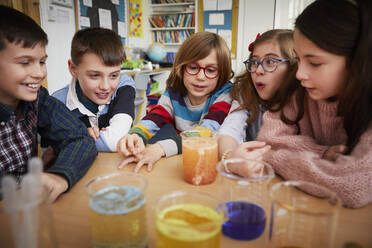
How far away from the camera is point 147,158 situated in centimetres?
90

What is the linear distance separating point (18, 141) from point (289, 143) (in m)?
1.05

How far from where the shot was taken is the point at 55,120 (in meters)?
1.06

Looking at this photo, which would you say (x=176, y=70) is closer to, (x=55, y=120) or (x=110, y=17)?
(x=55, y=120)

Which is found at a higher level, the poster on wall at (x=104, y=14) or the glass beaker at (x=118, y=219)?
the poster on wall at (x=104, y=14)

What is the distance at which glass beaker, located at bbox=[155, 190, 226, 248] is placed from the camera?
0.37 metres

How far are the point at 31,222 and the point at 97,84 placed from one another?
1242 mm

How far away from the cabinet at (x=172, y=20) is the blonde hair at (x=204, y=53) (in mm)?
3806

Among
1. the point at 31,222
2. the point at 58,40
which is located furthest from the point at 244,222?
the point at 58,40

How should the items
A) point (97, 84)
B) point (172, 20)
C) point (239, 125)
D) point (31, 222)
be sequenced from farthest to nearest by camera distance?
1. point (172, 20)
2. point (97, 84)
3. point (239, 125)
4. point (31, 222)

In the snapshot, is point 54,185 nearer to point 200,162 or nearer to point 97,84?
point 200,162

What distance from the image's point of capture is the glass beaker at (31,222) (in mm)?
347

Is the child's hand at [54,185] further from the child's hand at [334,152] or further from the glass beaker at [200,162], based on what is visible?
the child's hand at [334,152]

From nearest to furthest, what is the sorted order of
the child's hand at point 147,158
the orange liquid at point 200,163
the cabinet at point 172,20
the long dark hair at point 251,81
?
the orange liquid at point 200,163
the child's hand at point 147,158
the long dark hair at point 251,81
the cabinet at point 172,20

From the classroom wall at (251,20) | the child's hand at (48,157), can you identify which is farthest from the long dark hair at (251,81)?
the classroom wall at (251,20)
